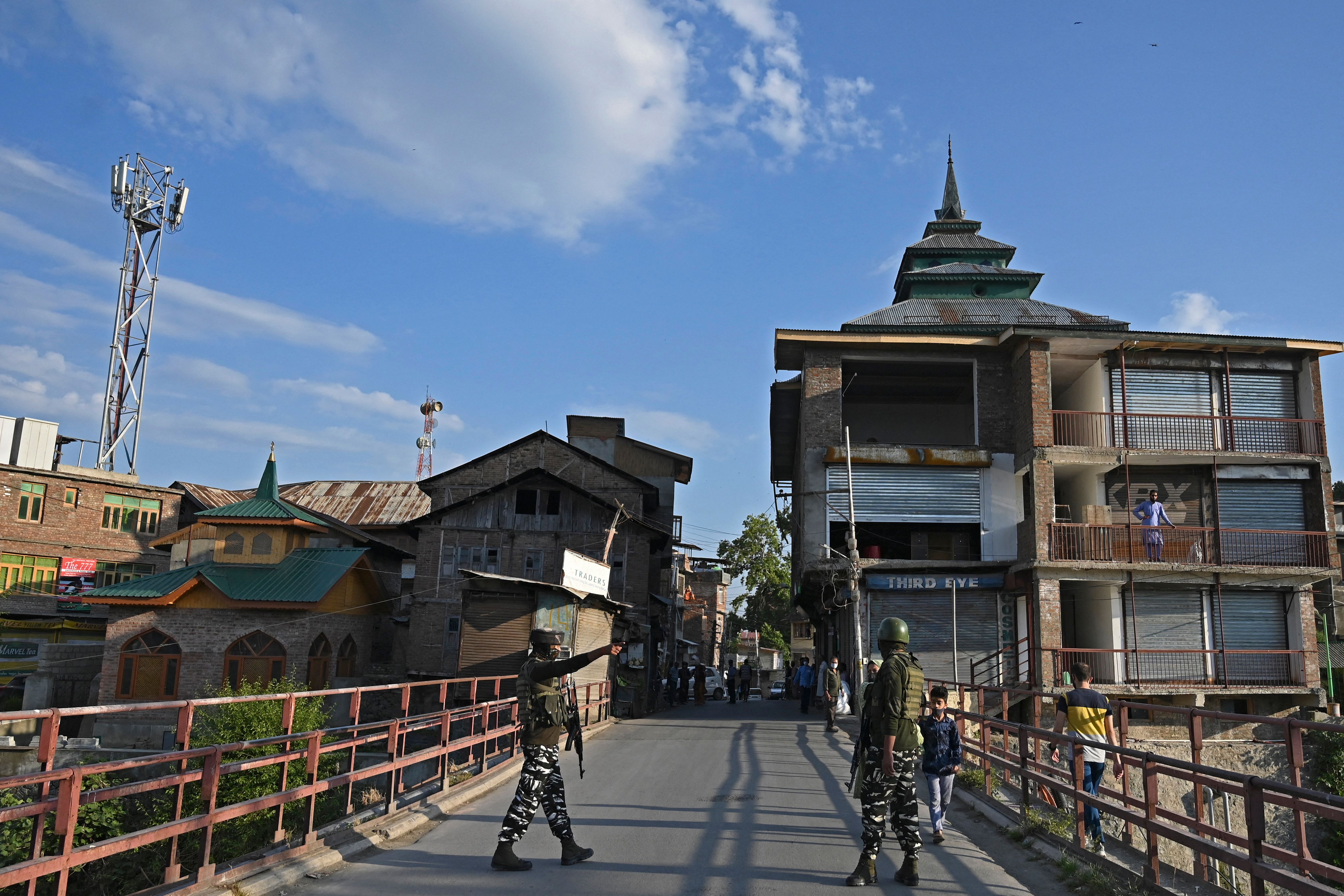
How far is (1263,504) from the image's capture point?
26.9 meters

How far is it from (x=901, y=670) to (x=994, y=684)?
21.3 metres

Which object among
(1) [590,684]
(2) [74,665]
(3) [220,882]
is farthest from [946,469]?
(2) [74,665]

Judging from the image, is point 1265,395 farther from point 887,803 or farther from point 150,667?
point 150,667

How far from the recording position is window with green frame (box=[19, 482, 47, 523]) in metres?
38.1

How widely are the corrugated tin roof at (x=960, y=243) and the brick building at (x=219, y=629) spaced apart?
1011 inches

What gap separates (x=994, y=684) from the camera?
26719mm

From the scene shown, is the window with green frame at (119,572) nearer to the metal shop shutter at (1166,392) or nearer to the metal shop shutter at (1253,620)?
the metal shop shutter at (1166,392)

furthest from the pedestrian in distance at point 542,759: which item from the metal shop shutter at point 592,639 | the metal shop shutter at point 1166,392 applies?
the metal shop shutter at point 1166,392

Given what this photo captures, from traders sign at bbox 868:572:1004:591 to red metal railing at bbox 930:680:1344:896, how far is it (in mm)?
13664

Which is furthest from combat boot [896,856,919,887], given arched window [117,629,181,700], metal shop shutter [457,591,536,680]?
arched window [117,629,181,700]

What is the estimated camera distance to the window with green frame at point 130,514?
40.4 meters

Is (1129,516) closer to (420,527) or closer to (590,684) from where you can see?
(590,684)

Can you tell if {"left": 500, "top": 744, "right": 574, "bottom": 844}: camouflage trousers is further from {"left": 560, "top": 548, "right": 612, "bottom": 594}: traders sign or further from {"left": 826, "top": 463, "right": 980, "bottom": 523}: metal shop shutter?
{"left": 826, "top": 463, "right": 980, "bottom": 523}: metal shop shutter

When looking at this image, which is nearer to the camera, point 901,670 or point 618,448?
point 901,670
